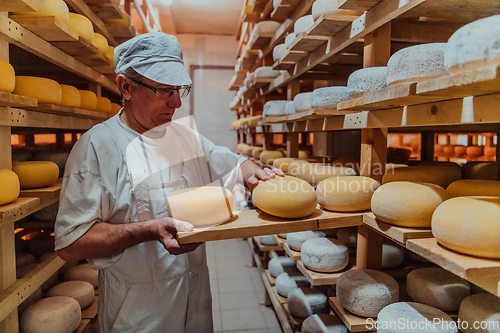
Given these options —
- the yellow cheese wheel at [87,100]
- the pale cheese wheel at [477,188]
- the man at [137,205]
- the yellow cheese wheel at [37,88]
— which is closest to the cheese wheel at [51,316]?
the man at [137,205]

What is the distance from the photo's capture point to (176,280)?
132cm

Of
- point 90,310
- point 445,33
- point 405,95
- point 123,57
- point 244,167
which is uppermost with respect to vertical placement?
point 445,33

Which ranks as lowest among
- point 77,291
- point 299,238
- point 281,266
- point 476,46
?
point 281,266

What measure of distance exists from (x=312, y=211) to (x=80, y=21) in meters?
1.83

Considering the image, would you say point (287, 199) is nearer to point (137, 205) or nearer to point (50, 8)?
point (137, 205)

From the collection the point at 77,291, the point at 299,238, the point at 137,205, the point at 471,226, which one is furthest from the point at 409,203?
the point at 77,291

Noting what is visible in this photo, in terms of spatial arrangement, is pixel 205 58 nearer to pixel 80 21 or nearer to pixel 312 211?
pixel 80 21

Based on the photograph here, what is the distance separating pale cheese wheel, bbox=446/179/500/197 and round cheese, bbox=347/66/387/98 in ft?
1.46

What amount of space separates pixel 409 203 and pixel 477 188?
283 millimetres

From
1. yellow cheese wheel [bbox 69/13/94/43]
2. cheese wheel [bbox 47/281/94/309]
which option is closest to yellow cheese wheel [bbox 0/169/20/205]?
cheese wheel [bbox 47/281/94/309]

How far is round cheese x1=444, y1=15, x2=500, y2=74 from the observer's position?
2.08ft

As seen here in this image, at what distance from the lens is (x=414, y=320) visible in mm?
1075

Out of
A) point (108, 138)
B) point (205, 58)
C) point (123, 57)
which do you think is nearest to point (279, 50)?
point (123, 57)

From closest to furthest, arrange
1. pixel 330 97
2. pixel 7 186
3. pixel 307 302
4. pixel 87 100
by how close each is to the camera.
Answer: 1. pixel 7 186
2. pixel 330 97
3. pixel 307 302
4. pixel 87 100
